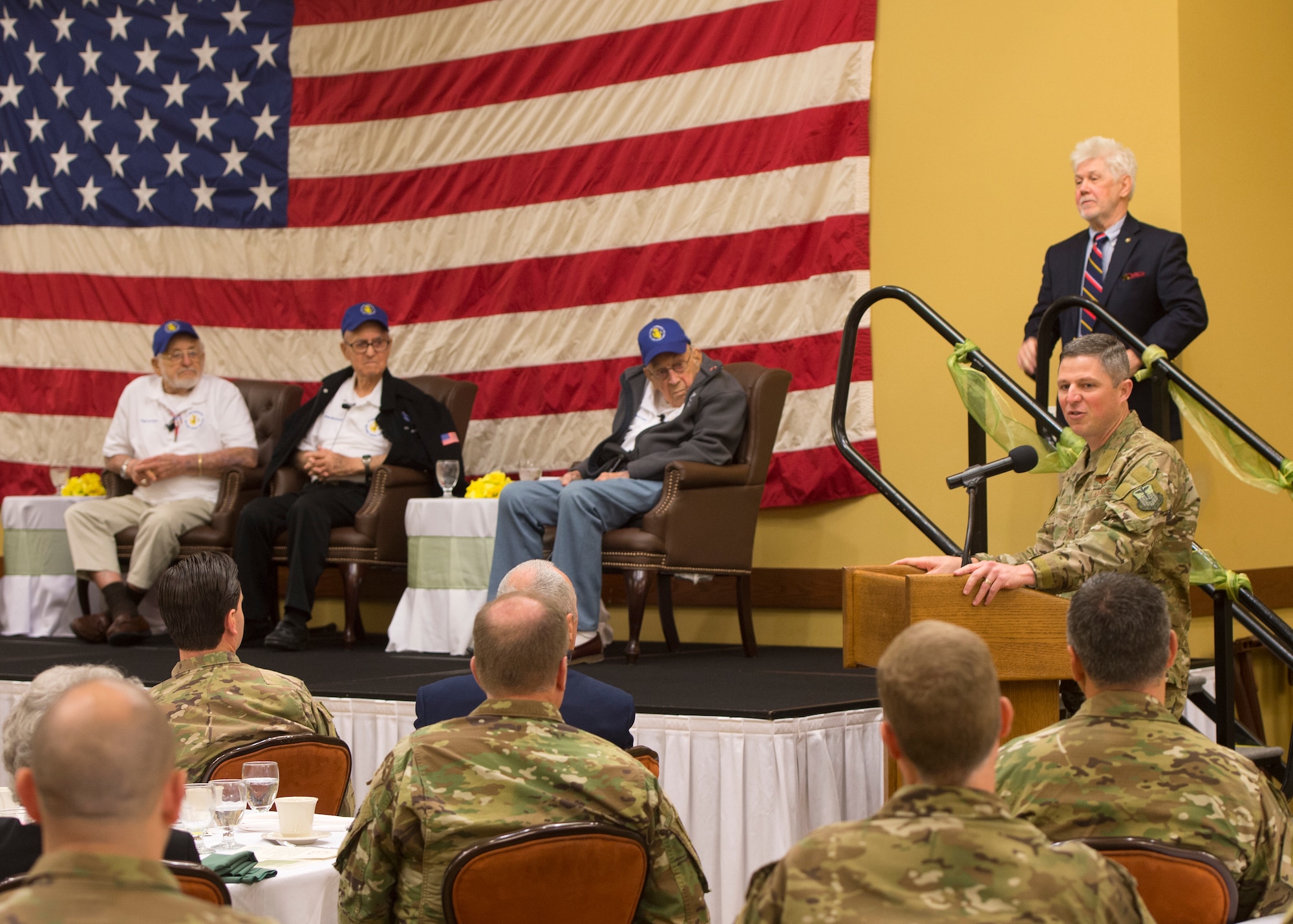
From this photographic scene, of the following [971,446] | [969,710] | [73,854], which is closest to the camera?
[73,854]

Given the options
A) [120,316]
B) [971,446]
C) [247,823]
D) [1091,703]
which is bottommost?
[247,823]

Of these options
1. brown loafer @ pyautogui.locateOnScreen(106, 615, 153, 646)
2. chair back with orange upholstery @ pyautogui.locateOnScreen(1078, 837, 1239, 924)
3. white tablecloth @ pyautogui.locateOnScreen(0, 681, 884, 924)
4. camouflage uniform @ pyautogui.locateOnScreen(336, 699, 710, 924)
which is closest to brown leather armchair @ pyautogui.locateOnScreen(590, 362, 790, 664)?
white tablecloth @ pyautogui.locateOnScreen(0, 681, 884, 924)

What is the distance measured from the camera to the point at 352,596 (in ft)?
19.8

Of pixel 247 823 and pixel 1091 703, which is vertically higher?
pixel 1091 703

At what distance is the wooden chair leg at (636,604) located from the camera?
5.24 m

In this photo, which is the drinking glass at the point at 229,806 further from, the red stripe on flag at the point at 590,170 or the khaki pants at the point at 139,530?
the red stripe on flag at the point at 590,170

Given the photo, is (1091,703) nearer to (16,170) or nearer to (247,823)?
(247,823)

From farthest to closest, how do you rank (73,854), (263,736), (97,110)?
(97,110) → (263,736) → (73,854)

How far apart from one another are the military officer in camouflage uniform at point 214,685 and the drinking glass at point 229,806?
0.30 metres

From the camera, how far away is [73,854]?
4.06 feet

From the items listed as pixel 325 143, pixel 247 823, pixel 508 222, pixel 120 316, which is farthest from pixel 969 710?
pixel 120 316

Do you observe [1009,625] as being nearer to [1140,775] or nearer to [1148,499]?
[1148,499]

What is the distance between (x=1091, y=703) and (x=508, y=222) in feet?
16.7

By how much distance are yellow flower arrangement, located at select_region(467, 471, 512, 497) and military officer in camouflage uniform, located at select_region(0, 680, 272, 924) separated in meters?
4.46
